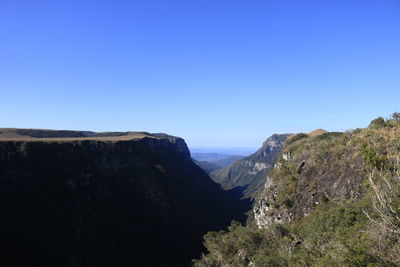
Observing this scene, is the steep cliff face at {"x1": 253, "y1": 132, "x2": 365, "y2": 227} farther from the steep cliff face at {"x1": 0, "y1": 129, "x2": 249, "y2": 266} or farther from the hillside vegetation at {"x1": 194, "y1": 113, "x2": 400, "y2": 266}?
the steep cliff face at {"x1": 0, "y1": 129, "x2": 249, "y2": 266}

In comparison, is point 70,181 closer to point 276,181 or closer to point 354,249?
point 276,181

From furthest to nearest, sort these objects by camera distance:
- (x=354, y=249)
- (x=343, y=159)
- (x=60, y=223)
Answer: (x=60, y=223) < (x=343, y=159) < (x=354, y=249)

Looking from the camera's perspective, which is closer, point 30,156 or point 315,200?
point 315,200

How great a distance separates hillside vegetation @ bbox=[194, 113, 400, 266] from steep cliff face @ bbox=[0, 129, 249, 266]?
40.5 m

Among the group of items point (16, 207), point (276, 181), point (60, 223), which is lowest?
point (60, 223)

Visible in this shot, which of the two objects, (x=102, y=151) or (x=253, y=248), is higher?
(x=102, y=151)

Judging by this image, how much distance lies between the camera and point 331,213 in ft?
93.6

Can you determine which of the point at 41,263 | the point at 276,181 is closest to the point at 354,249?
the point at 276,181

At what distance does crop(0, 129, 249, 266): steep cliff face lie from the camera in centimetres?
6241

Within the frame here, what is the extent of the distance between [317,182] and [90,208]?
62633mm

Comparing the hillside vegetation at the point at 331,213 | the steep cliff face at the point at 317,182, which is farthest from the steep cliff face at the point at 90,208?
the steep cliff face at the point at 317,182

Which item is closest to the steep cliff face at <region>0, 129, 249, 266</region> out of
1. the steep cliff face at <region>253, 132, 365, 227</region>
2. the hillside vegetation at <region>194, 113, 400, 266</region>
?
the hillside vegetation at <region>194, 113, 400, 266</region>

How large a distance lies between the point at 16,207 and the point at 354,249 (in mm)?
73067

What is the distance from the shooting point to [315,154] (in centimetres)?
4919
